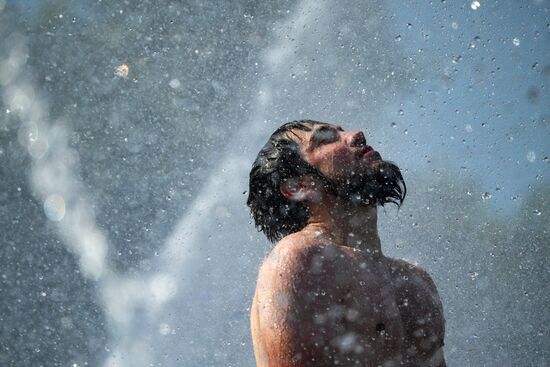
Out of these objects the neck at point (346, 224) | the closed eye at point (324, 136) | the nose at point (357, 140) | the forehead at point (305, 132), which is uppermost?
the forehead at point (305, 132)

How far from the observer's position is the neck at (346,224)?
266 cm

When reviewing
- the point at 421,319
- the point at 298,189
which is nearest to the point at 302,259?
the point at 298,189

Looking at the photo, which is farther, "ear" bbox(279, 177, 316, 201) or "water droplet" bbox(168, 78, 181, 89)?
"water droplet" bbox(168, 78, 181, 89)

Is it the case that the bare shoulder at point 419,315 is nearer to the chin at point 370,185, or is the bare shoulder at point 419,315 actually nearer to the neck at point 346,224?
the neck at point 346,224

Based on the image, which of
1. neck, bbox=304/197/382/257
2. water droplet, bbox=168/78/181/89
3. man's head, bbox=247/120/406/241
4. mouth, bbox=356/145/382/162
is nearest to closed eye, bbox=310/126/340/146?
man's head, bbox=247/120/406/241

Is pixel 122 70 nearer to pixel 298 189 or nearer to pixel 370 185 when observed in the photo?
pixel 298 189

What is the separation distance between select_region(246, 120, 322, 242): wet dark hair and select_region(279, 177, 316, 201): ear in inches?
1.0

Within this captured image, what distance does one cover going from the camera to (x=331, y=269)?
7.64 ft

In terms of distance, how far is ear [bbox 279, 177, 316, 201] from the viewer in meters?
2.78

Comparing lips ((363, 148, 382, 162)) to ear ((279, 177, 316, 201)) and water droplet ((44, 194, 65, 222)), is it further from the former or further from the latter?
water droplet ((44, 194, 65, 222))

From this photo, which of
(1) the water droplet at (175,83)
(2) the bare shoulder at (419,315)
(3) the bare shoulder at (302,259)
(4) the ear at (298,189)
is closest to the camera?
(3) the bare shoulder at (302,259)

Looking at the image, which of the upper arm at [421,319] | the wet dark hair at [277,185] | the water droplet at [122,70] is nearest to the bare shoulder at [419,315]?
the upper arm at [421,319]

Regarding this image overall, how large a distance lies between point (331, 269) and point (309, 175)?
616mm

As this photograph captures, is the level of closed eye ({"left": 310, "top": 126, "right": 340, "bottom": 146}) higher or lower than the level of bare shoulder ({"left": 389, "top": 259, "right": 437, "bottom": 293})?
higher
